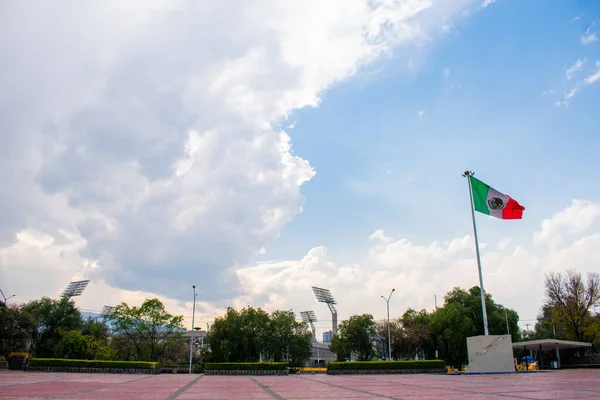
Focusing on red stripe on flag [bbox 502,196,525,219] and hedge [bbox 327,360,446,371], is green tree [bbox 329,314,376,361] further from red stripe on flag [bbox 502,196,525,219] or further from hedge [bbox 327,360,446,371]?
red stripe on flag [bbox 502,196,525,219]

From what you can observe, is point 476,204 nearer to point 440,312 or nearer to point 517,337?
point 440,312

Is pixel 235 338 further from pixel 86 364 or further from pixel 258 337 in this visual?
pixel 86 364

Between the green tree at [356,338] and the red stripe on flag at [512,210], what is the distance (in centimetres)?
3033

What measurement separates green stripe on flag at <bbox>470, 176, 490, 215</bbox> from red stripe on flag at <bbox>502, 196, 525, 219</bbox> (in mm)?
940

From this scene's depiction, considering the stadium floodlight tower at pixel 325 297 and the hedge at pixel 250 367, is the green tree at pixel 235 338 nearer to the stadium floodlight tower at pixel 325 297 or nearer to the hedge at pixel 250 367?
the hedge at pixel 250 367

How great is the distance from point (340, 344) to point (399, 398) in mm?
43677

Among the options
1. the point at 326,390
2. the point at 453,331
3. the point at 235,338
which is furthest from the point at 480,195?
the point at 235,338

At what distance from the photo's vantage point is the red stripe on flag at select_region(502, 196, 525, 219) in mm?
23109

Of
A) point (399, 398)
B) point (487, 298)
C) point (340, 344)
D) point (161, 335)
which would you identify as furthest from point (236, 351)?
point (399, 398)

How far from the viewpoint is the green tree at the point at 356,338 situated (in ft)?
163

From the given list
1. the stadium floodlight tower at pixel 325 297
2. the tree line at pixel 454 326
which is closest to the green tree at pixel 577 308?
the tree line at pixel 454 326

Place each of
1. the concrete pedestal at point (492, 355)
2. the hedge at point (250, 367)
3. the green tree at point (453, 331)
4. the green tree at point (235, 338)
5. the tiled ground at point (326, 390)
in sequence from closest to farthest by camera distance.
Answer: the tiled ground at point (326, 390)
the concrete pedestal at point (492, 355)
the hedge at point (250, 367)
the green tree at point (235, 338)
the green tree at point (453, 331)

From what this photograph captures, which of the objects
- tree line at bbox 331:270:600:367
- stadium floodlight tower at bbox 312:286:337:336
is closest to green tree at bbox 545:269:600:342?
tree line at bbox 331:270:600:367

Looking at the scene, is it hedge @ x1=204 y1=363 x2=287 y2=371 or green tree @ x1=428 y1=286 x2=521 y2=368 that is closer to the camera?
hedge @ x1=204 y1=363 x2=287 y2=371
